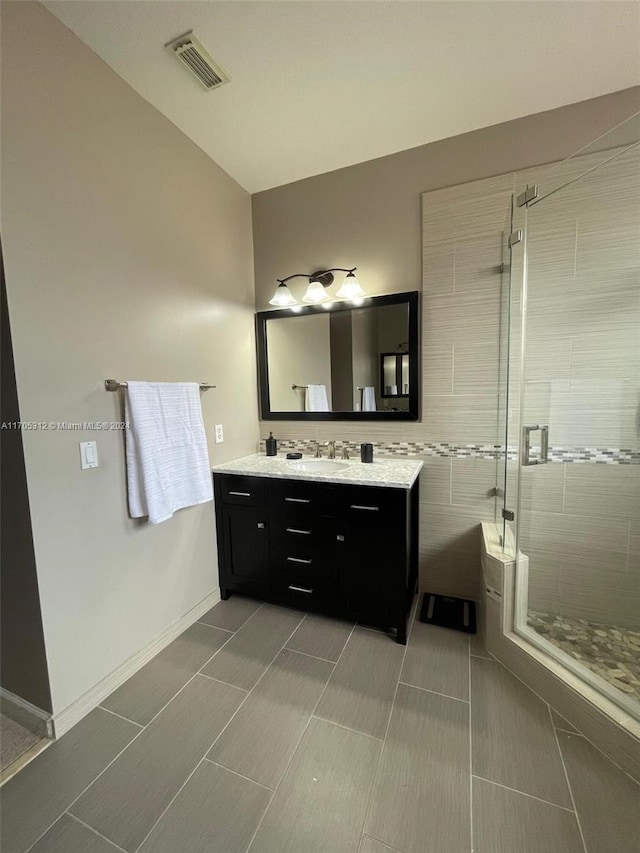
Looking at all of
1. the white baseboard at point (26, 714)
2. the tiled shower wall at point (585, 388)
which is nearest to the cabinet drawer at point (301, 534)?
the tiled shower wall at point (585, 388)

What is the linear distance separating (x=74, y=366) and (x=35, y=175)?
0.70 meters

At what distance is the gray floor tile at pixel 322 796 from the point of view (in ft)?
3.29

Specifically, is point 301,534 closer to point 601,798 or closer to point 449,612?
point 449,612

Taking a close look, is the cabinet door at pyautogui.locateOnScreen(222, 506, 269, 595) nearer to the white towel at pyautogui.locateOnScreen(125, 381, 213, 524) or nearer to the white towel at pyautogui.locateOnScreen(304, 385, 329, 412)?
the white towel at pyautogui.locateOnScreen(125, 381, 213, 524)

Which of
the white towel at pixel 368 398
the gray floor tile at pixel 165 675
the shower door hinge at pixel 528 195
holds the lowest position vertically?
the gray floor tile at pixel 165 675

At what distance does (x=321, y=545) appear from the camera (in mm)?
1921

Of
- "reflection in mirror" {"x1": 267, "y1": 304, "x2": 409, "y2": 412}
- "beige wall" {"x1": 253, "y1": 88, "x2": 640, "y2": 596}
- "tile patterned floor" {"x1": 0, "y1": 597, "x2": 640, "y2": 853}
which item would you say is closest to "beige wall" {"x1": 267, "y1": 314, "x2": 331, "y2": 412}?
"reflection in mirror" {"x1": 267, "y1": 304, "x2": 409, "y2": 412}

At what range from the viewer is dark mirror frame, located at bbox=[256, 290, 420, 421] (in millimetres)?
2135

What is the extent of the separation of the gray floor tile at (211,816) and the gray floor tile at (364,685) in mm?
385

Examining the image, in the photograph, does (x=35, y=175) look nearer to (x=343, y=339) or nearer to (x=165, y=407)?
(x=165, y=407)

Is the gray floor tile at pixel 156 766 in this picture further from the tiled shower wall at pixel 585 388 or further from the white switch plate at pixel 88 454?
the tiled shower wall at pixel 585 388

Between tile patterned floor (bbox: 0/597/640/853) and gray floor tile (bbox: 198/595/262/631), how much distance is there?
0.88 feet

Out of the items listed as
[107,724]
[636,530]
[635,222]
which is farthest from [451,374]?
[107,724]

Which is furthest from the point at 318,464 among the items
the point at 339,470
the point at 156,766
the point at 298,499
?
the point at 156,766
